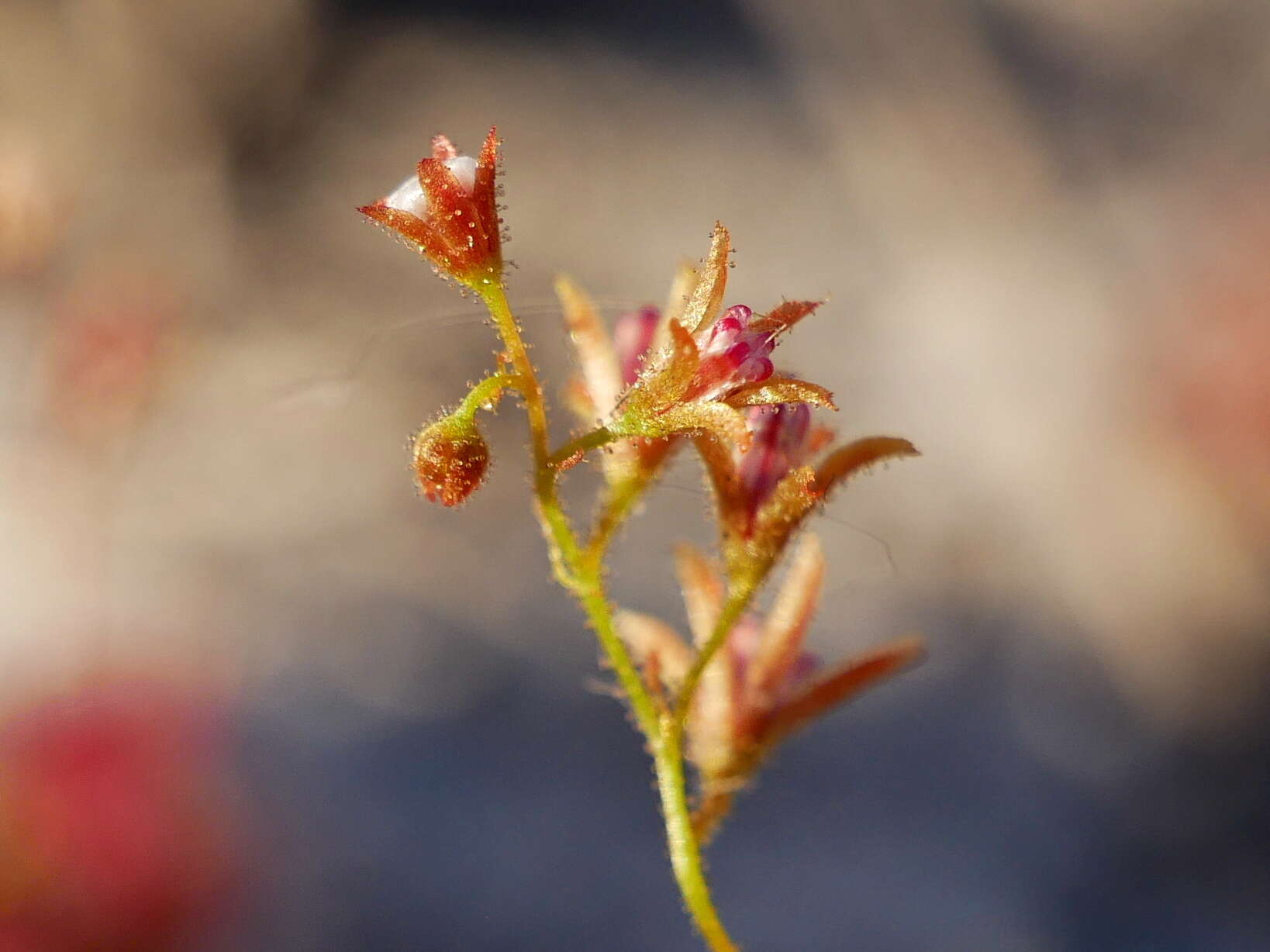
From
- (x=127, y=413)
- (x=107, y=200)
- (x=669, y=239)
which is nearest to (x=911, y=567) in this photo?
(x=669, y=239)

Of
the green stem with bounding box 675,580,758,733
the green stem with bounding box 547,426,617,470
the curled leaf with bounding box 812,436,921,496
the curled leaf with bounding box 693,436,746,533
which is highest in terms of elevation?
the green stem with bounding box 547,426,617,470

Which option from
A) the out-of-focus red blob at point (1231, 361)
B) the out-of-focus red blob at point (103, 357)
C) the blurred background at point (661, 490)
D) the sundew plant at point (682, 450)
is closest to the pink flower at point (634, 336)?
the sundew plant at point (682, 450)

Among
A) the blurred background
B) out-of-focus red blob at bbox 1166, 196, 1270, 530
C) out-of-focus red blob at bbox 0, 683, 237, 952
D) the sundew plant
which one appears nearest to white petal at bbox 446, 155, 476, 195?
the sundew plant

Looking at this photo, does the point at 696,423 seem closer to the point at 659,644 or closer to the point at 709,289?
the point at 709,289

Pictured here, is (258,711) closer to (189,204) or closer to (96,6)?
(189,204)

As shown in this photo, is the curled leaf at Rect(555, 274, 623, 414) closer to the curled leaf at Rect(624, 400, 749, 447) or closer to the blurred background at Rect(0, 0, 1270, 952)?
the curled leaf at Rect(624, 400, 749, 447)
